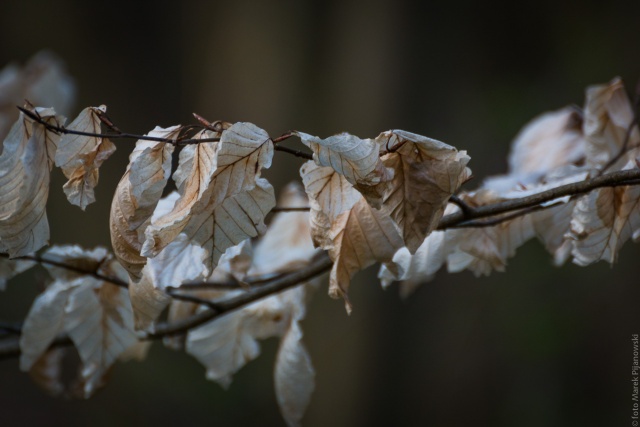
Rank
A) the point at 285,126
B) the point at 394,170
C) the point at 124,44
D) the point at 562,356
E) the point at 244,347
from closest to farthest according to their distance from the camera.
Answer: the point at 394,170 < the point at 244,347 < the point at 562,356 < the point at 285,126 < the point at 124,44

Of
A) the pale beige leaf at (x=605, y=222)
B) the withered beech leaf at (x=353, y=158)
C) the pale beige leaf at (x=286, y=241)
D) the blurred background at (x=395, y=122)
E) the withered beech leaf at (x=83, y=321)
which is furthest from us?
the blurred background at (x=395, y=122)

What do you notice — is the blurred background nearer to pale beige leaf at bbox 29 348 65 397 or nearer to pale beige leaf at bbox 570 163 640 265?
pale beige leaf at bbox 29 348 65 397

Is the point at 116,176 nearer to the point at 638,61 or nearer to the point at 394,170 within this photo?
the point at 638,61

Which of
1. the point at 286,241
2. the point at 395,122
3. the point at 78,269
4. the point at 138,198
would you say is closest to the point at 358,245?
the point at 138,198

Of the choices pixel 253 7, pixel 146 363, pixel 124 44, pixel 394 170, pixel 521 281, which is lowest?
pixel 146 363

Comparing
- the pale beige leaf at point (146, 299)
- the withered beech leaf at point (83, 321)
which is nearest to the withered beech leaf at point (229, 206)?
the pale beige leaf at point (146, 299)

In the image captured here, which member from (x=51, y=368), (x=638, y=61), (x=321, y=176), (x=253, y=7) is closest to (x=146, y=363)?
(x=253, y=7)

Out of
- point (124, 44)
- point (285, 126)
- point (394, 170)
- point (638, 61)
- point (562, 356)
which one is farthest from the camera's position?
point (124, 44)

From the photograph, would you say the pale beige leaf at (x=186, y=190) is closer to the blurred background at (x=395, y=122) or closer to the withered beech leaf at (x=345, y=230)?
the withered beech leaf at (x=345, y=230)
